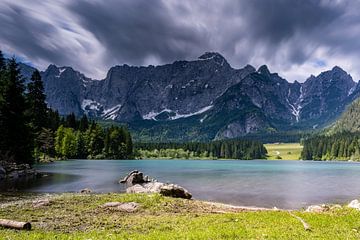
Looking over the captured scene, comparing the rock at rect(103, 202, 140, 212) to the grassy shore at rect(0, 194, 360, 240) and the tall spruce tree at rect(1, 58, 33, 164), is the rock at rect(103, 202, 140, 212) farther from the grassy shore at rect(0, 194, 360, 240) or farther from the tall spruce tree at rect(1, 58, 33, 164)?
the tall spruce tree at rect(1, 58, 33, 164)

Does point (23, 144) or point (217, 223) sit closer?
point (217, 223)

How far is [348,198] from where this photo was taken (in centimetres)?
5569

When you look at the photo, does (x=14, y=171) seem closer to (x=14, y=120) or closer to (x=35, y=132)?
(x=14, y=120)

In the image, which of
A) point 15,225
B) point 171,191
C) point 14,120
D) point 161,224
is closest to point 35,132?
point 14,120

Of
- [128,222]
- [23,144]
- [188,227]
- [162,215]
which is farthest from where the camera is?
[23,144]

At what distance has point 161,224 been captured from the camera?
22.7 m

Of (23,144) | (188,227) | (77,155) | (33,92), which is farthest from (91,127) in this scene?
(188,227)

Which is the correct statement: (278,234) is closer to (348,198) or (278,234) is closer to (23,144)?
(348,198)

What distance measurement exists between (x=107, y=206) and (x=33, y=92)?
126392 mm

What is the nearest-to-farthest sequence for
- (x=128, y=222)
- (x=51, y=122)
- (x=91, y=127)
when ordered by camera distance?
(x=128, y=222) → (x=51, y=122) → (x=91, y=127)

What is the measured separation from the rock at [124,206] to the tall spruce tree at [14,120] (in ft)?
155

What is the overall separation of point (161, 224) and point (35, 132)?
105 metres

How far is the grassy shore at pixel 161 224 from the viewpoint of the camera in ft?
60.0

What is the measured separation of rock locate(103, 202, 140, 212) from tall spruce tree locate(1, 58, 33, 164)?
47195 mm
